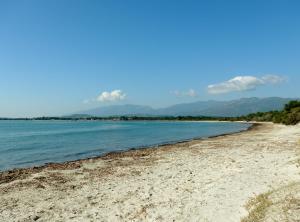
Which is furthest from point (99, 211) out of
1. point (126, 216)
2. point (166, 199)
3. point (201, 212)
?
point (201, 212)

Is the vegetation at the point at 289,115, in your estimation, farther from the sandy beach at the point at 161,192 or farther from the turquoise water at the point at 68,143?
the sandy beach at the point at 161,192

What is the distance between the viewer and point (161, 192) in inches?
616

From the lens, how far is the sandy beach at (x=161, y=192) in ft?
40.7

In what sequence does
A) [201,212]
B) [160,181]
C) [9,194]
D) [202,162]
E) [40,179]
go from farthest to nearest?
1. [202,162]
2. [40,179]
3. [160,181]
4. [9,194]
5. [201,212]

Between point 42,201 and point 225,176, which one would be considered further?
point 225,176

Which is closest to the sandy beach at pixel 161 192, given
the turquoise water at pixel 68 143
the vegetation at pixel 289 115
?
the turquoise water at pixel 68 143

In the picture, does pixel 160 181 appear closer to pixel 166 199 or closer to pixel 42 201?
pixel 166 199

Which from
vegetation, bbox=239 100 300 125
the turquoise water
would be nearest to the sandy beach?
the turquoise water

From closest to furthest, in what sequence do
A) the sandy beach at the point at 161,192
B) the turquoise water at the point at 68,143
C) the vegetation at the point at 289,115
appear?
1. the sandy beach at the point at 161,192
2. the turquoise water at the point at 68,143
3. the vegetation at the point at 289,115

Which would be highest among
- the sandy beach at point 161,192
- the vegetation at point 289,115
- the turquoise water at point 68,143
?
the vegetation at point 289,115

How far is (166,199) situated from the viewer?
14367 mm

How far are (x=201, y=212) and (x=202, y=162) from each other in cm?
1167

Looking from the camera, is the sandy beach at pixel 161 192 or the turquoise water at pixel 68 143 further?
the turquoise water at pixel 68 143

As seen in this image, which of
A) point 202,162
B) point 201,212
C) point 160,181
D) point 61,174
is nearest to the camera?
point 201,212
